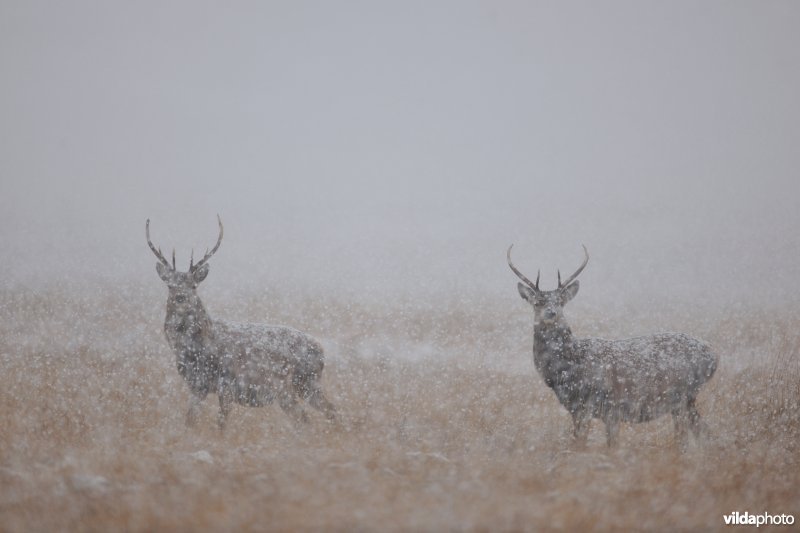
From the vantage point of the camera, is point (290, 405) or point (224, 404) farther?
point (290, 405)

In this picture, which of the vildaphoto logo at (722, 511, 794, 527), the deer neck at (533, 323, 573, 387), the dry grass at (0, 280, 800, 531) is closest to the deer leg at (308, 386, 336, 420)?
the dry grass at (0, 280, 800, 531)

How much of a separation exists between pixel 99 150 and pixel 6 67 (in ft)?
19.2

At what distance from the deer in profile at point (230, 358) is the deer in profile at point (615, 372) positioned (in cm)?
309

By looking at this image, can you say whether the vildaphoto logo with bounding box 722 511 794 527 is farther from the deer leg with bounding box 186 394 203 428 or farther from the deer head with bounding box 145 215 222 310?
the deer head with bounding box 145 215 222 310

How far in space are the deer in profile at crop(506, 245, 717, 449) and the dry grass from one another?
40 centimetres

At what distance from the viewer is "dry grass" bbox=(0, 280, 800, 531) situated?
13.4ft

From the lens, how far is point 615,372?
7.24m

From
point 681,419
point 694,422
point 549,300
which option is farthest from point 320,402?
point 694,422

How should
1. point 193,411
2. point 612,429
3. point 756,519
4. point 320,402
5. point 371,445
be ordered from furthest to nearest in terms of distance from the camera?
point 320,402 → point 193,411 → point 612,429 → point 371,445 → point 756,519

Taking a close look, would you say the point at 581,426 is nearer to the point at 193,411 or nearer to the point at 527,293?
the point at 527,293

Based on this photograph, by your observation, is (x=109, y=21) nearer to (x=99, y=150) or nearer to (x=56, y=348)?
(x=99, y=150)

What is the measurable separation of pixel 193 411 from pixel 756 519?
612 cm

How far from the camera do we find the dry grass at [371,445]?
4.07m

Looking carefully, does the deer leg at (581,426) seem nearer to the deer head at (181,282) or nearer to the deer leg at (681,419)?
the deer leg at (681,419)
